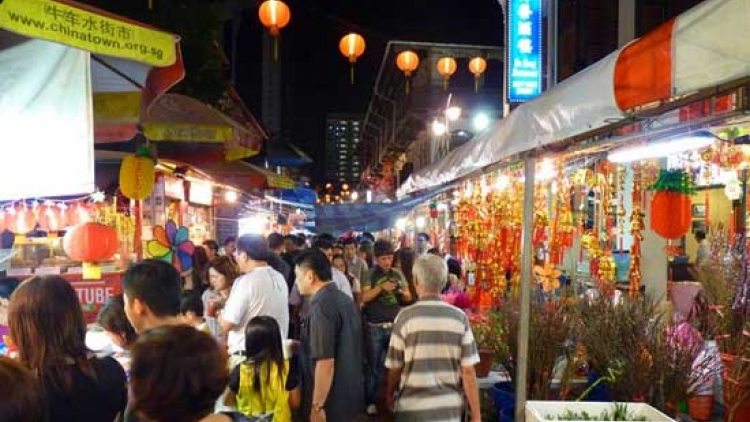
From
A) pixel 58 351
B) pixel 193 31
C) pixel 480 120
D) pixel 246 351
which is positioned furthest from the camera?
pixel 480 120

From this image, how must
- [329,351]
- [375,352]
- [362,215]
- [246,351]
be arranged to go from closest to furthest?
[246,351]
[329,351]
[375,352]
[362,215]

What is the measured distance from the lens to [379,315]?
6.52 m

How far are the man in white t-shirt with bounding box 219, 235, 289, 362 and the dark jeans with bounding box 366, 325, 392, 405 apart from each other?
5.24 feet

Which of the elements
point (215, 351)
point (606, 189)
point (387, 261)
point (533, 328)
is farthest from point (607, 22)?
point (215, 351)

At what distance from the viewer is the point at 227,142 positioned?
668 centimetres

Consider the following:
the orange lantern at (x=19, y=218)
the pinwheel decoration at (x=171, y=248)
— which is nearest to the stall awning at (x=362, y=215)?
the pinwheel decoration at (x=171, y=248)

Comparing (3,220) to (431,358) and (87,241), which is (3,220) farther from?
(431,358)

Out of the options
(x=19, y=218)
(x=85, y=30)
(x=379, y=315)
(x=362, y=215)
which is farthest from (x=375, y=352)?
(x=362, y=215)

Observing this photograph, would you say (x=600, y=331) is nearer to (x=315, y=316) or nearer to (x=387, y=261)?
(x=315, y=316)

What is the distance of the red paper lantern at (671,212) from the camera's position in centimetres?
524

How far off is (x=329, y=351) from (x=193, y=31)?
1286 cm

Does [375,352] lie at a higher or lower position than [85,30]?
lower

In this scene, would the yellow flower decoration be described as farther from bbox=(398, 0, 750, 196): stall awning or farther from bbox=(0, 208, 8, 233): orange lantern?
bbox=(0, 208, 8, 233): orange lantern

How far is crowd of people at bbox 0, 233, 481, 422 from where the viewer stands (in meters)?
1.81
